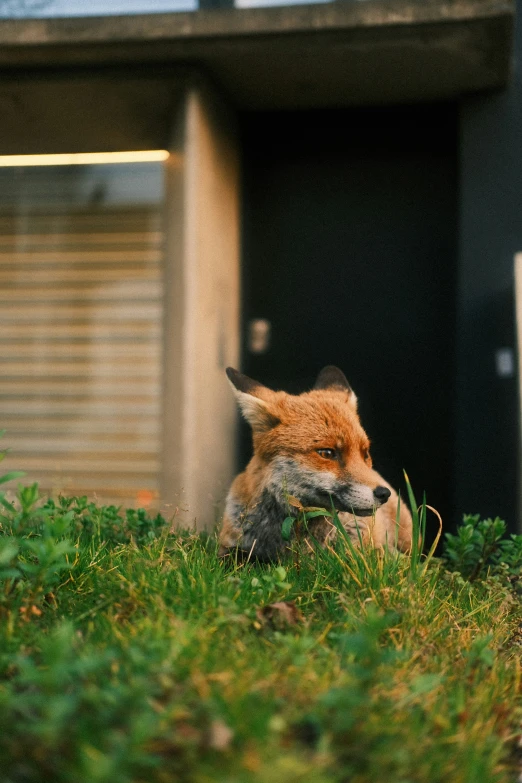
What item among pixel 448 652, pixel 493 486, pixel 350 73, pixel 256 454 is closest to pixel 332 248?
pixel 350 73

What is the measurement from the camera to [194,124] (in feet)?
18.7

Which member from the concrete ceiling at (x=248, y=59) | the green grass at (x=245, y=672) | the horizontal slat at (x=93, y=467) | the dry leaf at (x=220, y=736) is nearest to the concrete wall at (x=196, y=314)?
the concrete ceiling at (x=248, y=59)

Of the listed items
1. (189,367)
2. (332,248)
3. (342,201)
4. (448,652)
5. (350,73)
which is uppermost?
(350,73)

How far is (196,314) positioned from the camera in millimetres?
5652

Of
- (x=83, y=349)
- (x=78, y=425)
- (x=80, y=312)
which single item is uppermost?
(x=80, y=312)

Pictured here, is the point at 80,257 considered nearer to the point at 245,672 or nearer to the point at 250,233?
the point at 250,233

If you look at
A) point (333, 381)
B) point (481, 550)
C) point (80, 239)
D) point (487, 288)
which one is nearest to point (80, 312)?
point (80, 239)

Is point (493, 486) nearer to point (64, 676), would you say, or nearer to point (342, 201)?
point (342, 201)

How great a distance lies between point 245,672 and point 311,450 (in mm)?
1789

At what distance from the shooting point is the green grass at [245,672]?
1.65 m

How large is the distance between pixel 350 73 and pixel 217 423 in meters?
3.18

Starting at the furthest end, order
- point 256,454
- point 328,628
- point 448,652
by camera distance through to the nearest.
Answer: point 256,454, point 448,652, point 328,628

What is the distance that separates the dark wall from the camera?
5.71m

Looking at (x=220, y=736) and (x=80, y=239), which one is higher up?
(x=80, y=239)
